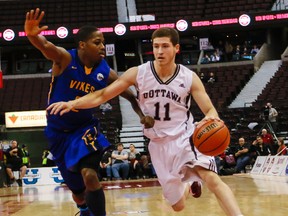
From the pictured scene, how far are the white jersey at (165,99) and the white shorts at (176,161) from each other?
Answer: 9 cm

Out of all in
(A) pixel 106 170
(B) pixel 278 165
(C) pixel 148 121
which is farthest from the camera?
(A) pixel 106 170

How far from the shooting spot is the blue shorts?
181 inches

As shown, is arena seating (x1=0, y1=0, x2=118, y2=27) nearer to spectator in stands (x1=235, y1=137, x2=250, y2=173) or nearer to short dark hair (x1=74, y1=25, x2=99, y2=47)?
spectator in stands (x1=235, y1=137, x2=250, y2=173)

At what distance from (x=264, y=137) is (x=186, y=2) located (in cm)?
1484

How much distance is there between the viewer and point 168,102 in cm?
437

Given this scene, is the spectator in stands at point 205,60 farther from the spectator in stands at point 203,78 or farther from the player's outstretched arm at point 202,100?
the player's outstretched arm at point 202,100

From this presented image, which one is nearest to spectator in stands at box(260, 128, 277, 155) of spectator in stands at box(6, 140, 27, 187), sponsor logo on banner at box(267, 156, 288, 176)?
sponsor logo on banner at box(267, 156, 288, 176)

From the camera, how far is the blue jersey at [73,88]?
4.66m

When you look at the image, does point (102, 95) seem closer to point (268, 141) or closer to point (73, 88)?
point (73, 88)

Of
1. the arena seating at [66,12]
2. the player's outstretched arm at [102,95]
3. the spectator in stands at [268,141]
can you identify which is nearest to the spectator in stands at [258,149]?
the spectator in stands at [268,141]

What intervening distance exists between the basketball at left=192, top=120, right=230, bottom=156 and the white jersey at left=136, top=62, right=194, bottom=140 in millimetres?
409

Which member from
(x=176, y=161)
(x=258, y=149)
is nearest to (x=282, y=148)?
A: (x=258, y=149)

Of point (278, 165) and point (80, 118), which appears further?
point (278, 165)

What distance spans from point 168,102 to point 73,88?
0.84m
